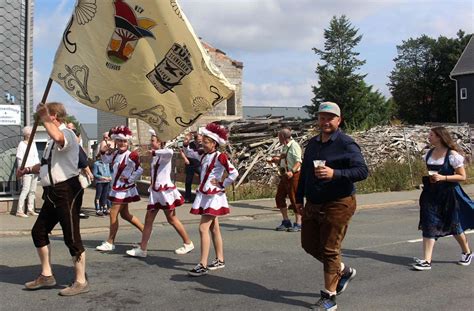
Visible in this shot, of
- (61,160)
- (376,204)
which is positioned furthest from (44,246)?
(376,204)

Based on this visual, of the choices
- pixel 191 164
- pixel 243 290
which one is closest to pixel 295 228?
pixel 243 290

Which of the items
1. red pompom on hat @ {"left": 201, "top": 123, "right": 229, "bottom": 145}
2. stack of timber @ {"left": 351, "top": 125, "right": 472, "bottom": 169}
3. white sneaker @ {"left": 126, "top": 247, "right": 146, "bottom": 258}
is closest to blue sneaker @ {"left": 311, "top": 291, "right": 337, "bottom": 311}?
red pompom on hat @ {"left": 201, "top": 123, "right": 229, "bottom": 145}

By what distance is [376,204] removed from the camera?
45.3 feet

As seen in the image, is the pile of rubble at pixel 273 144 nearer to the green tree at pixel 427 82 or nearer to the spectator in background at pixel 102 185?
the spectator in background at pixel 102 185

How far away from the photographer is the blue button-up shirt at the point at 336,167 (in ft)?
16.0

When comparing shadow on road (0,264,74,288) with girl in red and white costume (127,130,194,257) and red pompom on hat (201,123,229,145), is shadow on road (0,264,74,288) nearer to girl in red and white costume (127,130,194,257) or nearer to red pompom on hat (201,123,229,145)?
girl in red and white costume (127,130,194,257)

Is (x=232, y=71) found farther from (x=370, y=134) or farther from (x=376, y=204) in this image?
(x=376, y=204)

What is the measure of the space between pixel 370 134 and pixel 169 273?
18221mm

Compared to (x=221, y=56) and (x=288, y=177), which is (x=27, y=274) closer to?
(x=288, y=177)

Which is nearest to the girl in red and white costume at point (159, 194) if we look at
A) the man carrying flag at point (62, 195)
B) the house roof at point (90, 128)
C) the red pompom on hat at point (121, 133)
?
the red pompom on hat at point (121, 133)

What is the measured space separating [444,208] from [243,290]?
119 inches

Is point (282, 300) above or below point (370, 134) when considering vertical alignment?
below

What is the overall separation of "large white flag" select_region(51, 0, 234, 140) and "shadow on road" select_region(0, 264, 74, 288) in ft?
7.01

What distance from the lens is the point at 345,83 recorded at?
66062 mm
